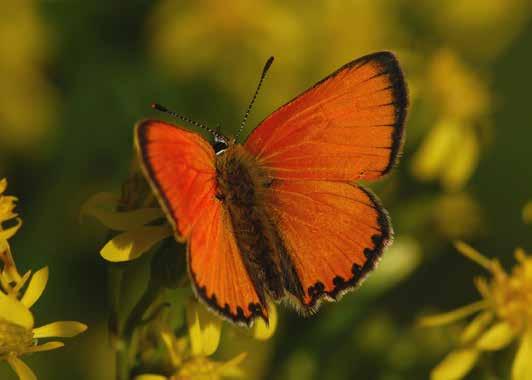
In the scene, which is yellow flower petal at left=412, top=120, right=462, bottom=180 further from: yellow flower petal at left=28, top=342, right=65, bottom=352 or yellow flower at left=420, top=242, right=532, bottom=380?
yellow flower petal at left=28, top=342, right=65, bottom=352

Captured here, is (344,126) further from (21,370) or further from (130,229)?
(21,370)

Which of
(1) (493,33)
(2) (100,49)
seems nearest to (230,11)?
(2) (100,49)

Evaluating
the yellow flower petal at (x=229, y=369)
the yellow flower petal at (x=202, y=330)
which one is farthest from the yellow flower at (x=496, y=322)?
the yellow flower petal at (x=202, y=330)

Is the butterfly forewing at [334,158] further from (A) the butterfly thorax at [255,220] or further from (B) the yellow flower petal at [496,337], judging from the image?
(B) the yellow flower petal at [496,337]

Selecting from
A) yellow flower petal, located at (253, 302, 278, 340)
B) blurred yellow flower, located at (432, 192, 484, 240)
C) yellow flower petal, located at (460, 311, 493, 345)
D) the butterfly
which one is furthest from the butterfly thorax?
blurred yellow flower, located at (432, 192, 484, 240)

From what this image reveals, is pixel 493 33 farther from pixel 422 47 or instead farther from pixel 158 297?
pixel 158 297

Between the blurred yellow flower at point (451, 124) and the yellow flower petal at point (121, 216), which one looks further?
the blurred yellow flower at point (451, 124)
